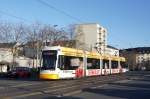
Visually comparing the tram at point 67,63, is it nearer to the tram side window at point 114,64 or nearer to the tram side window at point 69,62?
the tram side window at point 69,62

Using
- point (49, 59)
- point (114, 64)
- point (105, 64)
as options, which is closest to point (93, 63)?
point (105, 64)

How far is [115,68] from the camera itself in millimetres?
60156

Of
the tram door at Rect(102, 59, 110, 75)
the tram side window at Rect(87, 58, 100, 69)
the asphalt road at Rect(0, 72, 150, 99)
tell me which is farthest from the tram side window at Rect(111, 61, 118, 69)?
the asphalt road at Rect(0, 72, 150, 99)

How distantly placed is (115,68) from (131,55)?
126410 millimetres

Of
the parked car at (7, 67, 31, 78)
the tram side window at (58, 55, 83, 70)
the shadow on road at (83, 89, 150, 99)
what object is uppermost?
the tram side window at (58, 55, 83, 70)

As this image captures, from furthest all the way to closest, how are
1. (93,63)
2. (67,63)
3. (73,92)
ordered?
(93,63), (67,63), (73,92)

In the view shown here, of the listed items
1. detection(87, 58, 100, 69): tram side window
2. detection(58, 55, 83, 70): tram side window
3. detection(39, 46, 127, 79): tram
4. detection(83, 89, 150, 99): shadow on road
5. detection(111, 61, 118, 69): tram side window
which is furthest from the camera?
detection(111, 61, 118, 69): tram side window

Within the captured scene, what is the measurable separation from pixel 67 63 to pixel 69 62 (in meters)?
0.54

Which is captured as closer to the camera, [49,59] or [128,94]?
[128,94]

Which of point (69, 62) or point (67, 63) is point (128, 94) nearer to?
point (67, 63)

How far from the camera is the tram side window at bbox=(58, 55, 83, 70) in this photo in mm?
35594

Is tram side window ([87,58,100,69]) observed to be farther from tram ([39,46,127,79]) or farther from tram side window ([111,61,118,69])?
tram side window ([111,61,118,69])

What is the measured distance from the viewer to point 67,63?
36750 mm

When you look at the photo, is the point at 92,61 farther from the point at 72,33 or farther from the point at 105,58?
the point at 72,33
